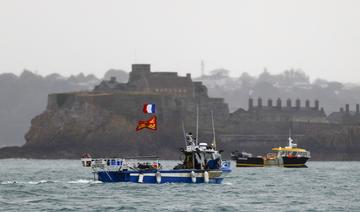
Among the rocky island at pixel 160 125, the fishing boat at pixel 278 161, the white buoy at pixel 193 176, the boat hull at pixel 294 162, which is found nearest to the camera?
the white buoy at pixel 193 176

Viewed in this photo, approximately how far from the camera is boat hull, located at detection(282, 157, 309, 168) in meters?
119

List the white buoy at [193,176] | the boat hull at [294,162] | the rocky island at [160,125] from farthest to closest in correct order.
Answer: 1. the rocky island at [160,125]
2. the boat hull at [294,162]
3. the white buoy at [193,176]

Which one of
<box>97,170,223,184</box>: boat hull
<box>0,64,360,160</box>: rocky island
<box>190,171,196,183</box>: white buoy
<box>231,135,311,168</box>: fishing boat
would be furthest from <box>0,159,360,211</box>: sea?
<box>0,64,360,160</box>: rocky island

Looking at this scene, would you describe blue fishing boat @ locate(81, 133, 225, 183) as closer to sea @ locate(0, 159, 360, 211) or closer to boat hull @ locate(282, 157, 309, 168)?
sea @ locate(0, 159, 360, 211)

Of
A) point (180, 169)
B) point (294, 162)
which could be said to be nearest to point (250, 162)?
point (294, 162)

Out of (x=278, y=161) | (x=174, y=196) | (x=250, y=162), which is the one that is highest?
(x=278, y=161)

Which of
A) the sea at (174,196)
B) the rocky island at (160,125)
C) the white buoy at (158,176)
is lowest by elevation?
the sea at (174,196)

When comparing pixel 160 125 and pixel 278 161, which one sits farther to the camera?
pixel 160 125

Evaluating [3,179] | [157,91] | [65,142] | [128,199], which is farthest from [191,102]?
[128,199]

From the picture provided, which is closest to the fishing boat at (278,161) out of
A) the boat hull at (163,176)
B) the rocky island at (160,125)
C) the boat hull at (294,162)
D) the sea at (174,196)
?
the boat hull at (294,162)

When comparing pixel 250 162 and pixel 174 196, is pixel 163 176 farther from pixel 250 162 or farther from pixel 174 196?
pixel 250 162

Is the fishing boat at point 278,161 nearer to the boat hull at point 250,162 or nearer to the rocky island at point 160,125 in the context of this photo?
the boat hull at point 250,162

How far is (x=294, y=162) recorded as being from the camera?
119 metres

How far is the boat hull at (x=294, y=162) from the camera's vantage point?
119 metres
